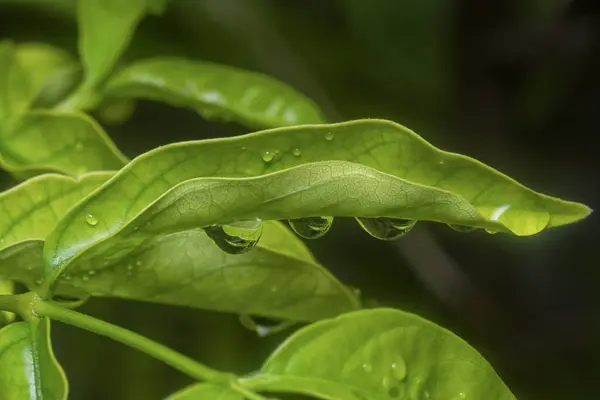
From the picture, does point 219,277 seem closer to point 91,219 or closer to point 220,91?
point 91,219

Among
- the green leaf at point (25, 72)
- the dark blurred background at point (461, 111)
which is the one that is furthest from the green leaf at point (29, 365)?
the dark blurred background at point (461, 111)

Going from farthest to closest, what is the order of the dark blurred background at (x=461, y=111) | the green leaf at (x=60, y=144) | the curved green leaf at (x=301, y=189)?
the dark blurred background at (x=461, y=111) → the green leaf at (x=60, y=144) → the curved green leaf at (x=301, y=189)

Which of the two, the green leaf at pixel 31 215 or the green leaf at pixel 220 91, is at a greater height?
the green leaf at pixel 220 91

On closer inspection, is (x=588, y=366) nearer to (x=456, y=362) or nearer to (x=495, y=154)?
(x=495, y=154)

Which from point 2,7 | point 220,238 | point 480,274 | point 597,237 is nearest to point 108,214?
point 220,238

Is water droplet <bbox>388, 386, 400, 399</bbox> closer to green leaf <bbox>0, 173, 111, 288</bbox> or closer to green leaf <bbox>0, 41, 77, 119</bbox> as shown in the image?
green leaf <bbox>0, 173, 111, 288</bbox>

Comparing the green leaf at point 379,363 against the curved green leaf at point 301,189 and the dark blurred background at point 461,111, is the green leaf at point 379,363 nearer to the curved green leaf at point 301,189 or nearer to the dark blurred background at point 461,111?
the curved green leaf at point 301,189
